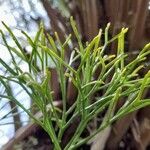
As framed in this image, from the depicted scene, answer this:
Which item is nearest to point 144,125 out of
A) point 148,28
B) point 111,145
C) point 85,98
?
point 111,145

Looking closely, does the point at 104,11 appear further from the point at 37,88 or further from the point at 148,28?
the point at 37,88

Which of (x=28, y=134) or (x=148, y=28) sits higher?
(x=148, y=28)

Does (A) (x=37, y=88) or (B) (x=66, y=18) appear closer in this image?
(A) (x=37, y=88)

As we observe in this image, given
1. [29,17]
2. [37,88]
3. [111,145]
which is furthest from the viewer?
[29,17]

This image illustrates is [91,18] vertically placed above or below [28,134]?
above

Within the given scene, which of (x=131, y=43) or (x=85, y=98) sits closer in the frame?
(x=85, y=98)

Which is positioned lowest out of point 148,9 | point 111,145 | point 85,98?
point 111,145

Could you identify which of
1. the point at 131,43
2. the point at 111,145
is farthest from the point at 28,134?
the point at 131,43

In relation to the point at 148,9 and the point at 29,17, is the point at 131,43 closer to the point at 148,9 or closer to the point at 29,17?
the point at 148,9

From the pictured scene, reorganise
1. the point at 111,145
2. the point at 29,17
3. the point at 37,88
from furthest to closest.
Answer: the point at 29,17 < the point at 111,145 < the point at 37,88
